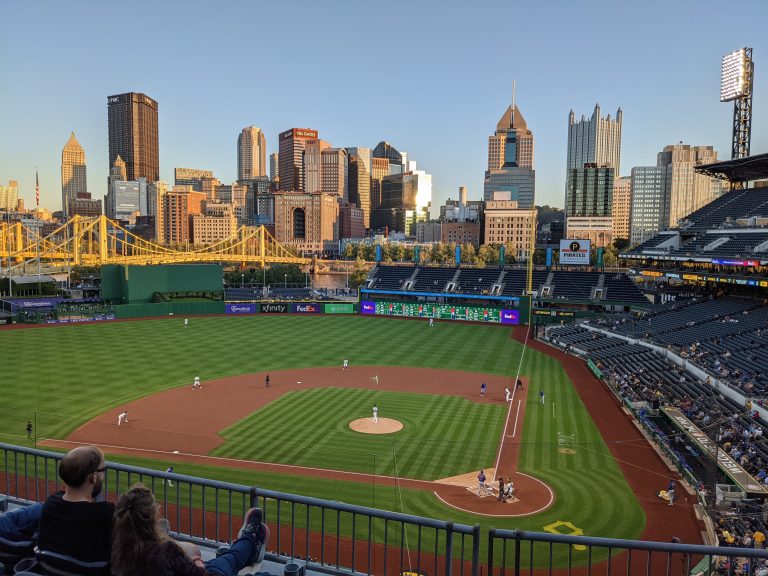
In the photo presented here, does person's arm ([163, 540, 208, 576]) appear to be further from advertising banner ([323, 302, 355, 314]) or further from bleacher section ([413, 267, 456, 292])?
advertising banner ([323, 302, 355, 314])

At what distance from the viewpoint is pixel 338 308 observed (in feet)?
248

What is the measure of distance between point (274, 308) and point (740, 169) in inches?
2194

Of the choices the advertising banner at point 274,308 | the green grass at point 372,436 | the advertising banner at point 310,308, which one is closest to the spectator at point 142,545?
the green grass at point 372,436

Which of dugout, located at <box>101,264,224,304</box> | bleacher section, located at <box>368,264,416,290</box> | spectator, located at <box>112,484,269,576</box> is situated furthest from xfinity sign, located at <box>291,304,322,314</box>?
spectator, located at <box>112,484,269,576</box>

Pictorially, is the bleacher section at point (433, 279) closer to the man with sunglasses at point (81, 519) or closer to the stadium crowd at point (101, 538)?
the stadium crowd at point (101, 538)

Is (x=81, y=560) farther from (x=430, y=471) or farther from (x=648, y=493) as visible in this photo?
(x=648, y=493)

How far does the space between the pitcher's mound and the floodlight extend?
187 ft

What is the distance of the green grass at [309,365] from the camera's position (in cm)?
2005

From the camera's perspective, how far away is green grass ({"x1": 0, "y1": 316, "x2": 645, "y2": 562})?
65.8 ft

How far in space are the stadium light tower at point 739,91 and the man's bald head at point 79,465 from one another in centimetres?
7345

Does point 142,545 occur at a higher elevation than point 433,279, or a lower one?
higher

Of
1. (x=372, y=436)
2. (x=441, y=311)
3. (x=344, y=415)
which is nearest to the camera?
(x=372, y=436)

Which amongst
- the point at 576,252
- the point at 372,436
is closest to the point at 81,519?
the point at 372,436

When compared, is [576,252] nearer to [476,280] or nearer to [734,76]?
[476,280]
